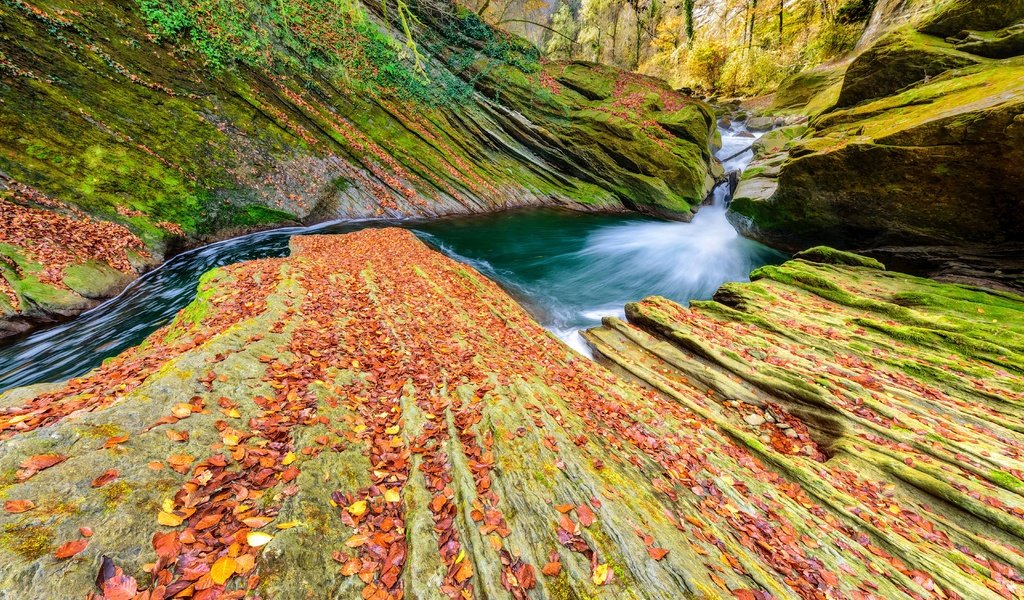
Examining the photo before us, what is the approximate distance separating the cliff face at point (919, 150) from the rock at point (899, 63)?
0.03 meters

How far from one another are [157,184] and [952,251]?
2341 centimetres

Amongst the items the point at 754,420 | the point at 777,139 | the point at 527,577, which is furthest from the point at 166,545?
the point at 777,139

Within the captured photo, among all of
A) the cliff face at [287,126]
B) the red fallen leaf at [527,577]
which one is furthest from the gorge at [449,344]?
the cliff face at [287,126]

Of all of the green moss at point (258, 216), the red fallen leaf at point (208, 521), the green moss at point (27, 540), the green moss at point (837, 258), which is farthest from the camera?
the green moss at point (258, 216)

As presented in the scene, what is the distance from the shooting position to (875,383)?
5.79 metres

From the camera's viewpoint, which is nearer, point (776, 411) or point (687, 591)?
point (687, 591)

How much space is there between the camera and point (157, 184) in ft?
38.3

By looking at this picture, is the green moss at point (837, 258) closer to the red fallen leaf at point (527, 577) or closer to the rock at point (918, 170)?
the rock at point (918, 170)

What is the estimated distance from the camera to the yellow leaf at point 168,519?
84.4 inches

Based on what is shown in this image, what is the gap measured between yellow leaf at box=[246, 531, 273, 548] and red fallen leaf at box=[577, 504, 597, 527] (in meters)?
2.30

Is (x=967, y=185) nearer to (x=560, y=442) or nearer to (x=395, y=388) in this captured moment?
(x=560, y=442)

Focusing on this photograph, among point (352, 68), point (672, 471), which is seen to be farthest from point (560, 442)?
point (352, 68)

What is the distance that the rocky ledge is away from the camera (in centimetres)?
220

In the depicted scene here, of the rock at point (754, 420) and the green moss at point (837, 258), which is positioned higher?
the green moss at point (837, 258)
